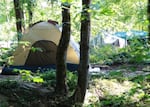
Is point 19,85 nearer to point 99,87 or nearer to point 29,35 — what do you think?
point 99,87

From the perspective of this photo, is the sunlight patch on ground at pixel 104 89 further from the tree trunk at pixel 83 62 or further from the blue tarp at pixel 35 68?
the blue tarp at pixel 35 68

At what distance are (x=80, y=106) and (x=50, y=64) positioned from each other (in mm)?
3947

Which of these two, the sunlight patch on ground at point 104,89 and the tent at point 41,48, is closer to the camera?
the sunlight patch on ground at point 104,89

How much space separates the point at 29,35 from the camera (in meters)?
Answer: 11.0

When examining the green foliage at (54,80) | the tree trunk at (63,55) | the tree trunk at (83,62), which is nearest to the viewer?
the tree trunk at (83,62)

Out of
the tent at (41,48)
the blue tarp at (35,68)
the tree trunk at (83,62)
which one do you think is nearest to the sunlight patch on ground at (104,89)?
the tree trunk at (83,62)

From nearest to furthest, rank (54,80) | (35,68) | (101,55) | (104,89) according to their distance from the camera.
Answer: (54,80)
(104,89)
(35,68)
(101,55)

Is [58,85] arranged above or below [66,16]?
below

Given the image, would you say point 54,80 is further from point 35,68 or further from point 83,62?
point 35,68

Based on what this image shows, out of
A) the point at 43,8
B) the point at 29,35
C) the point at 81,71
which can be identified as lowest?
the point at 81,71

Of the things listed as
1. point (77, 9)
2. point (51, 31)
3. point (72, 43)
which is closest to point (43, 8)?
point (51, 31)

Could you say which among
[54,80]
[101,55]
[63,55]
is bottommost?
[54,80]

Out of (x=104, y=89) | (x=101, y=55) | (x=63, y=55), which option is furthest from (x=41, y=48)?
(x=101, y=55)

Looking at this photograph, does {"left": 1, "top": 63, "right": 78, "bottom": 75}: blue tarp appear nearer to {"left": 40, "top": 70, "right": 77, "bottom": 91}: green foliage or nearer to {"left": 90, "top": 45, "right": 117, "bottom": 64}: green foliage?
{"left": 40, "top": 70, "right": 77, "bottom": 91}: green foliage
